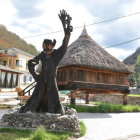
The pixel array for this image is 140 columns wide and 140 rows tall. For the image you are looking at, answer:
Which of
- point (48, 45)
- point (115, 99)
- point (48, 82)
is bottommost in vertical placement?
point (115, 99)

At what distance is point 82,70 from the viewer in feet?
36.4

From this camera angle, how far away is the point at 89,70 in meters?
11.4

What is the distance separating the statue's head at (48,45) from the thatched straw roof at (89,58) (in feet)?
13.1

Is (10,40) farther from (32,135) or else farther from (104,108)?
(32,135)

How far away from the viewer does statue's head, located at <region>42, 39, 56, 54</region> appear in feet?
20.8

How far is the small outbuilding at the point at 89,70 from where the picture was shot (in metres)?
Answer: 10.8

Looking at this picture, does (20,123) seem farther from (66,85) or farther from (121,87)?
(121,87)

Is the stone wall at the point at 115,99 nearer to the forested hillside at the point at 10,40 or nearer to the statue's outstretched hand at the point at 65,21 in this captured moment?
the statue's outstretched hand at the point at 65,21

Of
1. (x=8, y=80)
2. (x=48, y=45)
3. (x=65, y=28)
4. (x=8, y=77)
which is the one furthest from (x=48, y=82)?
(x=8, y=80)

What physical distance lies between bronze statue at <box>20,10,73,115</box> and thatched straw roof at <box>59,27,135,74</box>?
392 centimetres

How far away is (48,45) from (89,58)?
210 inches

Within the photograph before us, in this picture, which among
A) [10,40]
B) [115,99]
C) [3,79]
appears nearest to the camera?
[115,99]

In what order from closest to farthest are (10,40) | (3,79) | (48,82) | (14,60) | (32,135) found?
(32,135) → (48,82) → (3,79) → (14,60) → (10,40)

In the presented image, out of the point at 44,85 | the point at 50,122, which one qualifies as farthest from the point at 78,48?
the point at 50,122
